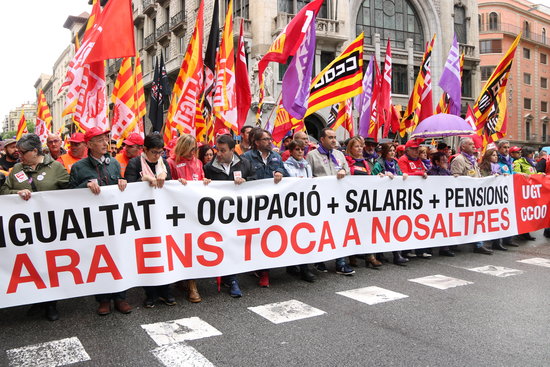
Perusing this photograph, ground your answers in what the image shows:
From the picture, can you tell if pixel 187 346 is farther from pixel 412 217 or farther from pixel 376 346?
pixel 412 217

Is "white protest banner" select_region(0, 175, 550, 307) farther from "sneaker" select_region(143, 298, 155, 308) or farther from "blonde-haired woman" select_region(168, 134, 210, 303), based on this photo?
"blonde-haired woman" select_region(168, 134, 210, 303)

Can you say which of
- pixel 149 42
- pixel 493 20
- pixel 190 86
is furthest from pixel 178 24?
pixel 493 20

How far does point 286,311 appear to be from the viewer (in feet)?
16.0

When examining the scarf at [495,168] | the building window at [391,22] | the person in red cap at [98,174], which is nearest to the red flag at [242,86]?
the person in red cap at [98,174]

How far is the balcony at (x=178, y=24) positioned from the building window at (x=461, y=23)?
1795cm

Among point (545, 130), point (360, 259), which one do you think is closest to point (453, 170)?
point (360, 259)

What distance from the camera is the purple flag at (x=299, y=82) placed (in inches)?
300

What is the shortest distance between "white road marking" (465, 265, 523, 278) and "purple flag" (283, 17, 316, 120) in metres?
3.33

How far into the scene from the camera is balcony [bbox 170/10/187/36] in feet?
107

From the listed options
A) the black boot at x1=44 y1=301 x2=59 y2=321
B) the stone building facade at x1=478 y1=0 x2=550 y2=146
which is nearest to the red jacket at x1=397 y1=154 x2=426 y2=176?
the black boot at x1=44 y1=301 x2=59 y2=321

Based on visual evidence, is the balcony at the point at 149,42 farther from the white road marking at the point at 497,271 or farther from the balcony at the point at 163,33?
the white road marking at the point at 497,271

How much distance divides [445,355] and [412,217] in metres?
3.58

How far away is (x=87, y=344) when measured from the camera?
159 inches

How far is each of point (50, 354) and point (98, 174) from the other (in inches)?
72.8
